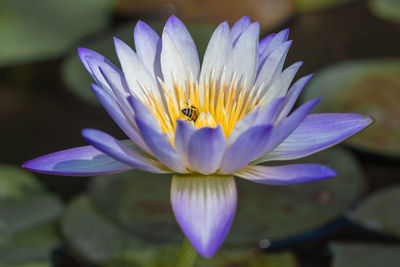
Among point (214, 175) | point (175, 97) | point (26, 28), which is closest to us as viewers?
point (214, 175)

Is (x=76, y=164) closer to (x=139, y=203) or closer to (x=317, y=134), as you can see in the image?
(x=317, y=134)

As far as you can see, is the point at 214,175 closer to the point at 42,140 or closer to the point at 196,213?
the point at 196,213

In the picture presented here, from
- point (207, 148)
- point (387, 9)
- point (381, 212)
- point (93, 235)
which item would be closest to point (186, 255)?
point (207, 148)

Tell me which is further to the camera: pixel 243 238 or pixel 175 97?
pixel 243 238

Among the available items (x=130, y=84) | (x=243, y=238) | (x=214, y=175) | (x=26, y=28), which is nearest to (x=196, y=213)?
(x=214, y=175)

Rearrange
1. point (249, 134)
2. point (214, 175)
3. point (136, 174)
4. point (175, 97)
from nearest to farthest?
point (249, 134) < point (214, 175) < point (175, 97) < point (136, 174)

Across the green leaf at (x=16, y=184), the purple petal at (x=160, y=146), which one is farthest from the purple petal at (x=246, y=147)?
the green leaf at (x=16, y=184)
